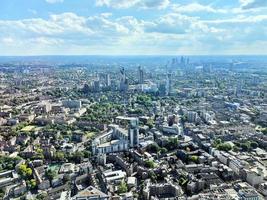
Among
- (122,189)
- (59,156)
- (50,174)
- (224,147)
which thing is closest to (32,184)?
(50,174)

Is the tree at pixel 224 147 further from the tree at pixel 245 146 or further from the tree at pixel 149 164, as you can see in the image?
the tree at pixel 149 164

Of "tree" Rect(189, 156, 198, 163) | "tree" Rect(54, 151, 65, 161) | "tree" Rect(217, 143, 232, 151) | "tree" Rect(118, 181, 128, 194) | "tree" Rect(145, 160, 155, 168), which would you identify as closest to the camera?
"tree" Rect(118, 181, 128, 194)

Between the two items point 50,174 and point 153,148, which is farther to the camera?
point 153,148

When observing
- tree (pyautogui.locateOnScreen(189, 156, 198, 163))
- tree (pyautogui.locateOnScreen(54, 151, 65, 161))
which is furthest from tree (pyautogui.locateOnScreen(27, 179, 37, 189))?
tree (pyautogui.locateOnScreen(189, 156, 198, 163))

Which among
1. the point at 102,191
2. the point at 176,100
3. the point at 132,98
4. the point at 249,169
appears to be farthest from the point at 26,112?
the point at 249,169

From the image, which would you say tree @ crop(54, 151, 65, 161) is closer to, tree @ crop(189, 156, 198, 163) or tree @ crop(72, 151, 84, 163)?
tree @ crop(72, 151, 84, 163)

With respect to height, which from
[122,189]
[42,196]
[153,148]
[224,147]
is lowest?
[153,148]

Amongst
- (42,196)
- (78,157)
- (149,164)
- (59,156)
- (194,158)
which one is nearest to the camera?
(42,196)

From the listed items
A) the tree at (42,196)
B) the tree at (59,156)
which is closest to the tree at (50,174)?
the tree at (42,196)

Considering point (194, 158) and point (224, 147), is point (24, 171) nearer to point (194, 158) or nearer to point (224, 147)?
point (194, 158)

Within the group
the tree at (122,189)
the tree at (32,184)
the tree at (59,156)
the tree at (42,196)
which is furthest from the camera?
the tree at (59,156)

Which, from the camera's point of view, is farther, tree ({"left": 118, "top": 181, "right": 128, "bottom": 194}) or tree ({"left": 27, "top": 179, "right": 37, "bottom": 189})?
tree ({"left": 27, "top": 179, "right": 37, "bottom": 189})
